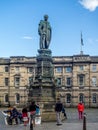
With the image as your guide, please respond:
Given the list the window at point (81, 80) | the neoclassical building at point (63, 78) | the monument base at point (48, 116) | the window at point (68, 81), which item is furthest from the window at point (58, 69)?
the monument base at point (48, 116)

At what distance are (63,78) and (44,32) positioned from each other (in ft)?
184

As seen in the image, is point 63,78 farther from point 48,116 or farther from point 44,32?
point 48,116

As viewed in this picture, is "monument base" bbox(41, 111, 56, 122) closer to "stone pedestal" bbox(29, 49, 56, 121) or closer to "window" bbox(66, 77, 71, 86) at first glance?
"stone pedestal" bbox(29, 49, 56, 121)

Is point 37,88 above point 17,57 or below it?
below

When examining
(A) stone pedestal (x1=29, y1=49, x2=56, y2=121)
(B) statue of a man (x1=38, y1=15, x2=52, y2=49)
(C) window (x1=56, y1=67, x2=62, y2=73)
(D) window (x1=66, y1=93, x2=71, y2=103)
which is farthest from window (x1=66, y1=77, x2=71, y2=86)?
(A) stone pedestal (x1=29, y1=49, x2=56, y2=121)

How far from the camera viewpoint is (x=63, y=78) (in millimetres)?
92062

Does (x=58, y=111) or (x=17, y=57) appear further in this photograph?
(x=17, y=57)

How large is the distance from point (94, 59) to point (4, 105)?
21365mm

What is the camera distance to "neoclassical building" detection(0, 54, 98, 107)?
90062 mm

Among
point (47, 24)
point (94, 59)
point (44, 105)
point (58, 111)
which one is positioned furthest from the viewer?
point (94, 59)

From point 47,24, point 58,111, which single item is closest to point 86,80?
point 47,24

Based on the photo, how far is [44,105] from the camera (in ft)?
111

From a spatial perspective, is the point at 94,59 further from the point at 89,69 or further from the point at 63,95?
the point at 63,95

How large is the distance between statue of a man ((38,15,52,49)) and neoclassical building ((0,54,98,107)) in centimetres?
5233
